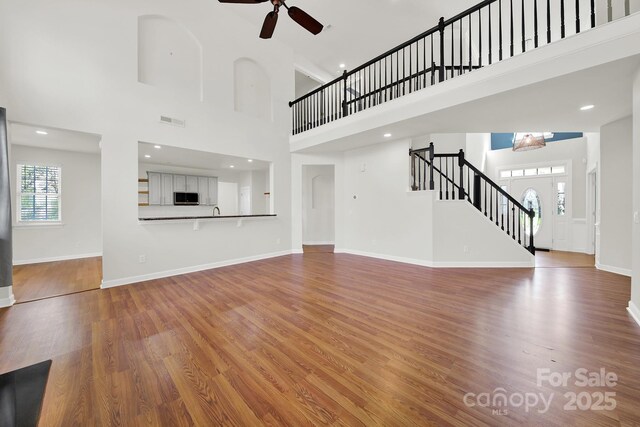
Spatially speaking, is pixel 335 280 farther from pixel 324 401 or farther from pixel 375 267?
pixel 324 401

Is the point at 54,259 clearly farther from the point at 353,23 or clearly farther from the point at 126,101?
the point at 353,23

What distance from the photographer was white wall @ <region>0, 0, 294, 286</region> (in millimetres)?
3330

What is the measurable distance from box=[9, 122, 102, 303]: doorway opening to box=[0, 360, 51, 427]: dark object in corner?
452 centimetres

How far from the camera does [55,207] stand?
5.63 metres

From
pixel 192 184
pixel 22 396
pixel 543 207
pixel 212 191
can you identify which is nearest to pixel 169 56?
pixel 192 184

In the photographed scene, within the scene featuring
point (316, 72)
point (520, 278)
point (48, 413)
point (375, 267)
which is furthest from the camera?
point (316, 72)

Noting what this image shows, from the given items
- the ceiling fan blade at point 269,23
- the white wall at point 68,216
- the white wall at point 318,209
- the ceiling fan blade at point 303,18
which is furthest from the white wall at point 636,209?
the white wall at point 68,216

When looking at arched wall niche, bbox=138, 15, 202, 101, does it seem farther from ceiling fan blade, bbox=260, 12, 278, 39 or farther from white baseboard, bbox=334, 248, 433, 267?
white baseboard, bbox=334, 248, 433, 267

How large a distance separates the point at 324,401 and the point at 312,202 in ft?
23.5

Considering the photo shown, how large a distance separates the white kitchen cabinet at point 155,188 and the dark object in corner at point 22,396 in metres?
6.96

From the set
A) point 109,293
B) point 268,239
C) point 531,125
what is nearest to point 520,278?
point 531,125

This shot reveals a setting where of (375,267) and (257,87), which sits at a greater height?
(257,87)

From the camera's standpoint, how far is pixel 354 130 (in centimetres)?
501

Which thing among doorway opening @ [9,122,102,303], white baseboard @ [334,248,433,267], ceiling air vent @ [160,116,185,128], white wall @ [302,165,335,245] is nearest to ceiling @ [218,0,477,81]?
ceiling air vent @ [160,116,185,128]
